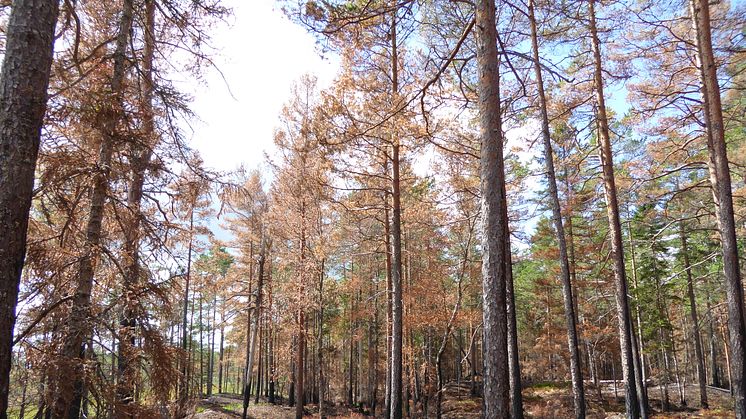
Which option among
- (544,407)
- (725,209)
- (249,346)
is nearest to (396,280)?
(725,209)

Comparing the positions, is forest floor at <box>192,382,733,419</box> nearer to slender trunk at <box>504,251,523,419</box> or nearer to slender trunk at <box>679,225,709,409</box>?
slender trunk at <box>679,225,709,409</box>

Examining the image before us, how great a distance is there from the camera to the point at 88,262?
464cm

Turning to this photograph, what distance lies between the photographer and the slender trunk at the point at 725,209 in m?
7.79

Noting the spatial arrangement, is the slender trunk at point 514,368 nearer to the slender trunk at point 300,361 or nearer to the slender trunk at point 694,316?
the slender trunk at point 300,361

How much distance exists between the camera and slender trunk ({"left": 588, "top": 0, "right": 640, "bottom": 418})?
9098mm

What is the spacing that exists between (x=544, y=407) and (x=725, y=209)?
12.9m

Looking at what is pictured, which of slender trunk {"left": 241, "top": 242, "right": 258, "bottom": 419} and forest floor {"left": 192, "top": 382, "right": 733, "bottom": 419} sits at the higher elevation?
slender trunk {"left": 241, "top": 242, "right": 258, "bottom": 419}

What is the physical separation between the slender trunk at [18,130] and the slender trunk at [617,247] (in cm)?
956

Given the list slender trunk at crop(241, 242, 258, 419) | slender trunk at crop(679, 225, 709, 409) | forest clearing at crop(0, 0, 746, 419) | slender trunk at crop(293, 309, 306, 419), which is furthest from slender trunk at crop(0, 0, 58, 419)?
slender trunk at crop(679, 225, 709, 409)

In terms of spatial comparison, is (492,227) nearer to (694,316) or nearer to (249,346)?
(249,346)

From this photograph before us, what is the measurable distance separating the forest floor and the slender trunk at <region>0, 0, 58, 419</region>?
1358 cm

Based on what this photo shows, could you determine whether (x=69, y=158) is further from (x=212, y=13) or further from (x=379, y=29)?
(x=379, y=29)

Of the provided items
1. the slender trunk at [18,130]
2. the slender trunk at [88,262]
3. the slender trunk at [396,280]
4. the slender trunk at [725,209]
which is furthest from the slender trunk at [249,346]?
the slender trunk at [725,209]

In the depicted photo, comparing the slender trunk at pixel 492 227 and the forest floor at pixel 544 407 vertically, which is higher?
the slender trunk at pixel 492 227
